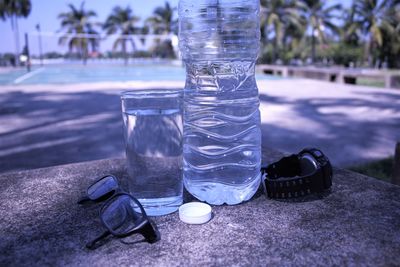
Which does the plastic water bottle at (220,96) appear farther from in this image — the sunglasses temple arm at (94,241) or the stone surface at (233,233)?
the sunglasses temple arm at (94,241)

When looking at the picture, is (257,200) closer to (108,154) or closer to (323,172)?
(323,172)

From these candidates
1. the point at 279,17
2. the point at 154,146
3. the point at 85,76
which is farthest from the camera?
the point at 279,17

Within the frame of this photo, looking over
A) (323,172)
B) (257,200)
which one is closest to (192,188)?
(257,200)

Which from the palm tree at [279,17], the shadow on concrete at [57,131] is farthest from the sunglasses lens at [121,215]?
the palm tree at [279,17]

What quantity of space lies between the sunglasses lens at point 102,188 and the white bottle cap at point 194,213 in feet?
1.08

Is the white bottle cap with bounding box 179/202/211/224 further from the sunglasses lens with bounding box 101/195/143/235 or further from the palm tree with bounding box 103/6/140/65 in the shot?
the palm tree with bounding box 103/6/140/65

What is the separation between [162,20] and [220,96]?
49539mm

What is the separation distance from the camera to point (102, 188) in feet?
4.94

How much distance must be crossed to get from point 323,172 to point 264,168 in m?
0.30

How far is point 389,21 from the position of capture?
1586 inches

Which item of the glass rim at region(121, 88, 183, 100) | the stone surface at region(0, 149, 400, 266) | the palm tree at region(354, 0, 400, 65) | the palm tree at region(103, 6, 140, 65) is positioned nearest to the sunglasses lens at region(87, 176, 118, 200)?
the stone surface at region(0, 149, 400, 266)

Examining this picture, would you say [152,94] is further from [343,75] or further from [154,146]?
[343,75]

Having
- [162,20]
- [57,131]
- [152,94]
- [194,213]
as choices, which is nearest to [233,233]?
[194,213]

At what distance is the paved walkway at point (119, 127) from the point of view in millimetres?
4840
